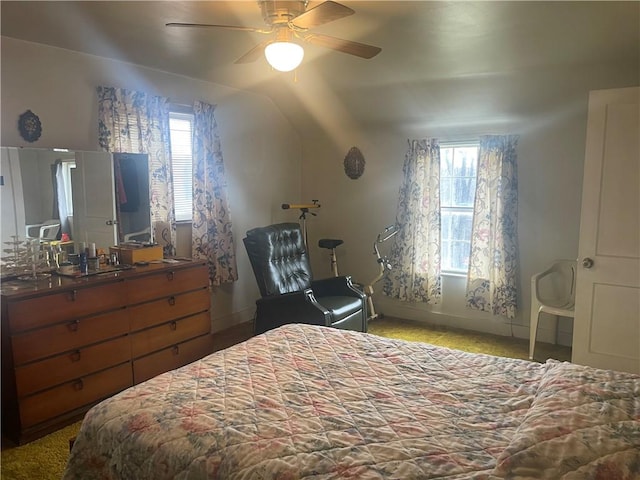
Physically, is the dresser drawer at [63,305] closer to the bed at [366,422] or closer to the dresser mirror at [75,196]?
the dresser mirror at [75,196]

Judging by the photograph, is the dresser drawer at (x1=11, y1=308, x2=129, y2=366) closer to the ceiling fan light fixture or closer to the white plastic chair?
the ceiling fan light fixture

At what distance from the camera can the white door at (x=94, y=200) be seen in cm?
327

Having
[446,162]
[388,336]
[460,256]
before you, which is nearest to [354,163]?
[446,162]

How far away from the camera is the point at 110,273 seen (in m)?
3.05

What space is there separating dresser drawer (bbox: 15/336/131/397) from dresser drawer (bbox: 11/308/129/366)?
4 centimetres

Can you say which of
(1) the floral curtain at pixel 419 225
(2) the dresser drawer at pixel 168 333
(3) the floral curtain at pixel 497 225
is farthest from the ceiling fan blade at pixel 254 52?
(3) the floral curtain at pixel 497 225

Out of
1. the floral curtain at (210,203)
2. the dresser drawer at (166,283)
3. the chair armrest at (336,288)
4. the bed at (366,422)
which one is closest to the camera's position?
the bed at (366,422)

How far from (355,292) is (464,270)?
1.27 m

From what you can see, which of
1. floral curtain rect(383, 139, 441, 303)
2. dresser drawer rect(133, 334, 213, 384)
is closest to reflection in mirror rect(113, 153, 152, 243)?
dresser drawer rect(133, 334, 213, 384)

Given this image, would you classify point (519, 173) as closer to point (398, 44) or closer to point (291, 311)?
point (398, 44)

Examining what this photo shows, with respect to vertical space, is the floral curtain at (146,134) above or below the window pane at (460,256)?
above

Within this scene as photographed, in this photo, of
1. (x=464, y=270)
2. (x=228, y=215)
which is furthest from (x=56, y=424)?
(x=464, y=270)

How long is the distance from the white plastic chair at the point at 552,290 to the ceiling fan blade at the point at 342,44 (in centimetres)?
238

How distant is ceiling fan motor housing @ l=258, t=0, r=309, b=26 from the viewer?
2.18 metres
